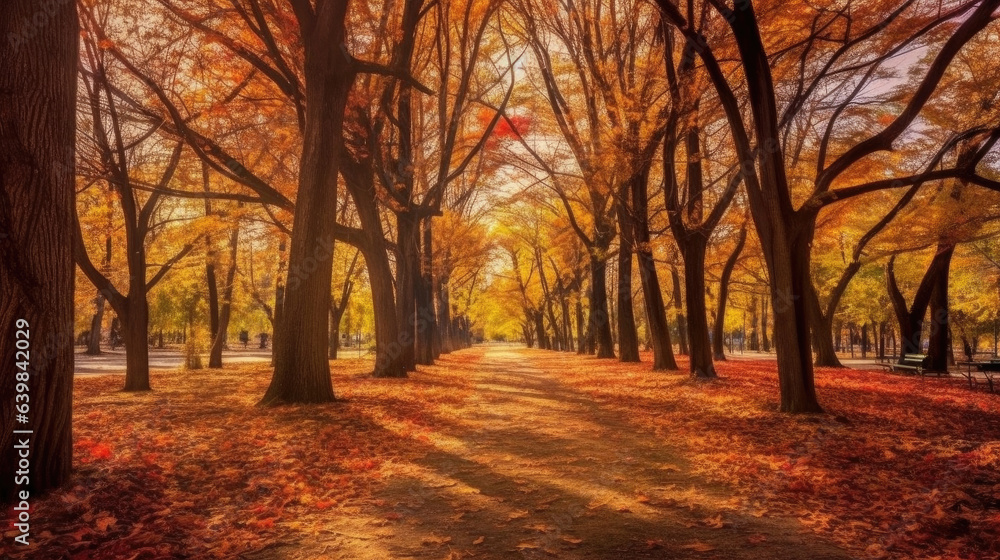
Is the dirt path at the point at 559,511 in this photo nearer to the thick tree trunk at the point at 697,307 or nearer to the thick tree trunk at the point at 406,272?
the thick tree trunk at the point at 697,307

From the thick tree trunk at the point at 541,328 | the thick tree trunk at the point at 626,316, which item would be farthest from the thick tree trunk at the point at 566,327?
the thick tree trunk at the point at 626,316

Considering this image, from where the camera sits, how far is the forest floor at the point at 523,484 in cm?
359

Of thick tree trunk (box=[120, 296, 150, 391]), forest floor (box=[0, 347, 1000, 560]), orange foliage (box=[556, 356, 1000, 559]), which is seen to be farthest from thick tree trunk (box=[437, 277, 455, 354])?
forest floor (box=[0, 347, 1000, 560])

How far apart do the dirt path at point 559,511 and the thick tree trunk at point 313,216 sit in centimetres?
355

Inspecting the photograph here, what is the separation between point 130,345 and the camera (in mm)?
13023

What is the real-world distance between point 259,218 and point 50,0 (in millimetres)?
14693

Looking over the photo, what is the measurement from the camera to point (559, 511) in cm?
430

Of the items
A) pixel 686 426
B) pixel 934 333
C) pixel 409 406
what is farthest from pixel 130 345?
pixel 934 333

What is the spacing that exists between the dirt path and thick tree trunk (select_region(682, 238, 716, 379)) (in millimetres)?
7240

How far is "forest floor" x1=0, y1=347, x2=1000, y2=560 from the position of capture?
3.59m

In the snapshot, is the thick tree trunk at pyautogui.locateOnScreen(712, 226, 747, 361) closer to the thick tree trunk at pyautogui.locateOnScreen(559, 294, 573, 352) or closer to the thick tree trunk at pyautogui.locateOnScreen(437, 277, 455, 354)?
the thick tree trunk at pyautogui.locateOnScreen(559, 294, 573, 352)

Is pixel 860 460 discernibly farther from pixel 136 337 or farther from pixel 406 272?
pixel 136 337

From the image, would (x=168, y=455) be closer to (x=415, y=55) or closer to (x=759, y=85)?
(x=759, y=85)

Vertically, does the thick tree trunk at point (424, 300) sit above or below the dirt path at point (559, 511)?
above
